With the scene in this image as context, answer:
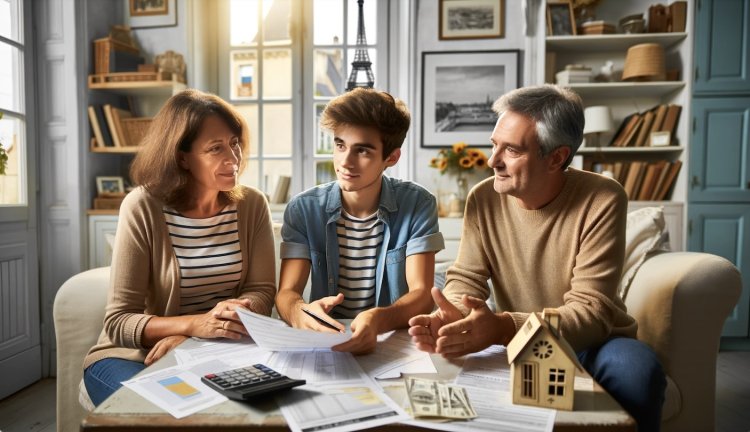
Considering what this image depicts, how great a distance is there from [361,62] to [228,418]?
10.7 feet

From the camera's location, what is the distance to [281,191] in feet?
12.5

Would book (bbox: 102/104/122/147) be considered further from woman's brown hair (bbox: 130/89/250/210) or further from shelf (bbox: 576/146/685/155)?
shelf (bbox: 576/146/685/155)

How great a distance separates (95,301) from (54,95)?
1.88 meters

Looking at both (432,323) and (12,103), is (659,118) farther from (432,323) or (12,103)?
(12,103)

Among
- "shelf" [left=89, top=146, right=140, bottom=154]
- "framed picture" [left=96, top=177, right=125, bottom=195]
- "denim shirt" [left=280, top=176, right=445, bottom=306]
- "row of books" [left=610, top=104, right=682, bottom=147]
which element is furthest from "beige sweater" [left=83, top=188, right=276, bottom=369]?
"row of books" [left=610, top=104, right=682, bottom=147]

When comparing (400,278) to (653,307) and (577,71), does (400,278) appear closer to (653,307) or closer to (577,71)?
(653,307)

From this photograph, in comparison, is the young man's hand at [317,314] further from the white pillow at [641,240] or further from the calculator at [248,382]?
the white pillow at [641,240]

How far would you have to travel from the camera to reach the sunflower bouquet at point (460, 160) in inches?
137

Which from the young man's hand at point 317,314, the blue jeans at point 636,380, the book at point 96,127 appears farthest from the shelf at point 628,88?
the book at point 96,127

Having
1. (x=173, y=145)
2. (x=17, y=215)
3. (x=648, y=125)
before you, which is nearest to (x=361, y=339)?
(x=173, y=145)

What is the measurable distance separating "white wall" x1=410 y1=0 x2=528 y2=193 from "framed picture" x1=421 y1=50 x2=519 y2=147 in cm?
4

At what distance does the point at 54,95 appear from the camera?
9.90 ft

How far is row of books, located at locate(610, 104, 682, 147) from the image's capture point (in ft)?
11.1

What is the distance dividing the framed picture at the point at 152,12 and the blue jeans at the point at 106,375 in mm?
2859
